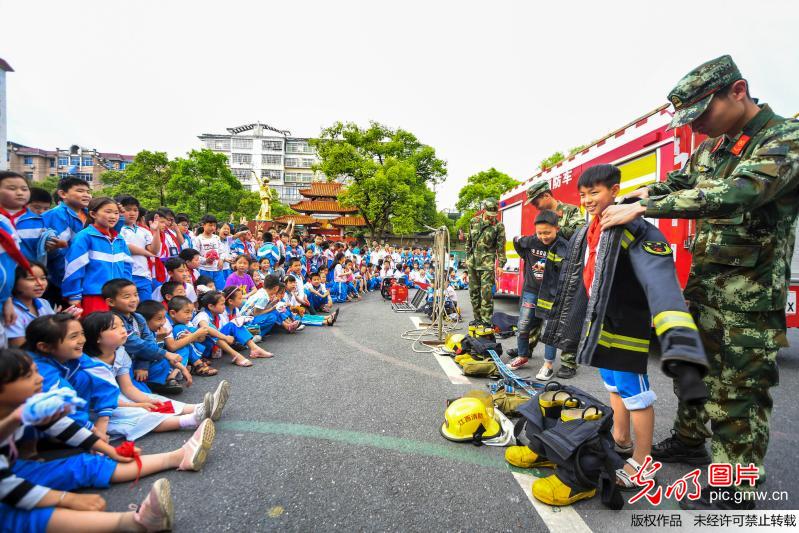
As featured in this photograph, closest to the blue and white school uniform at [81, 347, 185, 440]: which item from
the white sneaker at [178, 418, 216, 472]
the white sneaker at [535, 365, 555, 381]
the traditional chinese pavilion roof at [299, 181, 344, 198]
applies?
the white sneaker at [178, 418, 216, 472]

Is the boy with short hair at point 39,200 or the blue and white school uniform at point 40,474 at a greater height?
the boy with short hair at point 39,200

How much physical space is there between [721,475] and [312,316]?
20.4 ft

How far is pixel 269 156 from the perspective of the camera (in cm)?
6631

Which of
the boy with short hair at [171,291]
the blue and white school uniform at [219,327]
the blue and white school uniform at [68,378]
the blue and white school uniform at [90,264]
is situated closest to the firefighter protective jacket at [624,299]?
the blue and white school uniform at [68,378]

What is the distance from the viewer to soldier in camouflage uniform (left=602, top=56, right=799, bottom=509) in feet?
5.85

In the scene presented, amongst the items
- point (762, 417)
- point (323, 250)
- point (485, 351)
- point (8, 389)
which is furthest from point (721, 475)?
point (323, 250)

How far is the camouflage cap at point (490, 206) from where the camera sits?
5.57m

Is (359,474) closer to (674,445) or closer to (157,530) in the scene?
(157,530)

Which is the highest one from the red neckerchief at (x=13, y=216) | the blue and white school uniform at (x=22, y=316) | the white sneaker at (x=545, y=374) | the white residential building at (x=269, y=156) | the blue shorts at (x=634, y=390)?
the white residential building at (x=269, y=156)

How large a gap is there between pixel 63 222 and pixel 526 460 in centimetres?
462

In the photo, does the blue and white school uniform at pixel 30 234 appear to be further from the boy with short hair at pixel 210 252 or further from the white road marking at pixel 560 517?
the white road marking at pixel 560 517

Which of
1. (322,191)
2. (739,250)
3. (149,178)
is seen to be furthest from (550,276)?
(322,191)

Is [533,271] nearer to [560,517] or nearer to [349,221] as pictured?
[560,517]

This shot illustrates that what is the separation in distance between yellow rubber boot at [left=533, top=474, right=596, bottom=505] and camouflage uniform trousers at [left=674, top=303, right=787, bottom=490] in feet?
2.47
